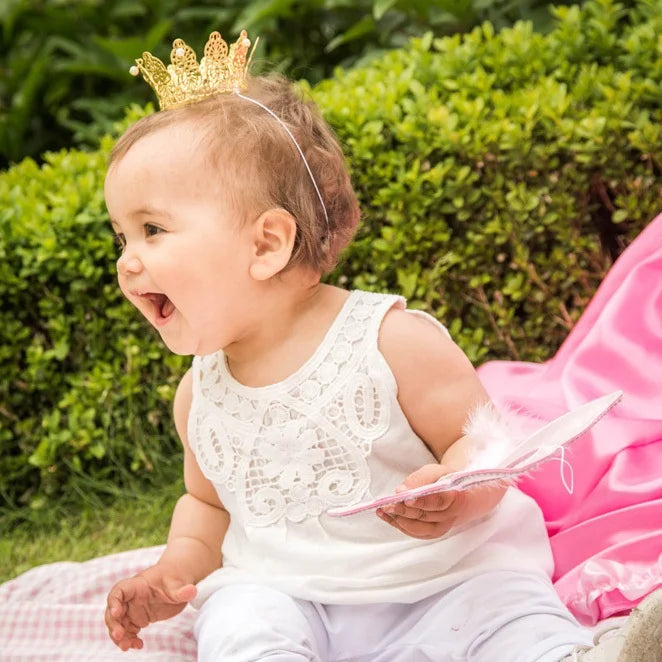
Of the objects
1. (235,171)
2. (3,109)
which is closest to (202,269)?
(235,171)

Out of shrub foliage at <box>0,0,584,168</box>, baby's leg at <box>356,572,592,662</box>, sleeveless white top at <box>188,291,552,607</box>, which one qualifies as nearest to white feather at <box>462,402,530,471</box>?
sleeveless white top at <box>188,291,552,607</box>

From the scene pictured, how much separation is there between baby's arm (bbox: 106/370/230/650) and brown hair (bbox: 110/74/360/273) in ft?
1.57

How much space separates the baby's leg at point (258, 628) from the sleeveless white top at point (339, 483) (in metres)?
0.04

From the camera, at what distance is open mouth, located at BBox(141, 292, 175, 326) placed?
2156 millimetres

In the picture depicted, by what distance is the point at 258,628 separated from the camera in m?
2.00

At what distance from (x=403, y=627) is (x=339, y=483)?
0.30 metres

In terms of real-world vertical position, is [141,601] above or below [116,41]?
below

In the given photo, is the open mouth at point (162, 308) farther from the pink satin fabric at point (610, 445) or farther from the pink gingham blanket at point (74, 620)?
the pink satin fabric at point (610, 445)

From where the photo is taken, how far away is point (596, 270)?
351 centimetres

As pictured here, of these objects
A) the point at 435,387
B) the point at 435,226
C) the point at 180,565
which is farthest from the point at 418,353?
the point at 435,226

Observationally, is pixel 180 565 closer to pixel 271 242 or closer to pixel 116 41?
pixel 271 242

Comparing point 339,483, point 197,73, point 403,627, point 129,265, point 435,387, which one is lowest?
point 403,627

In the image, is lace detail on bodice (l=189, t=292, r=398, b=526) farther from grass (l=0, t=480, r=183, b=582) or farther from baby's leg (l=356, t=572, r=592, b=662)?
grass (l=0, t=480, r=183, b=582)

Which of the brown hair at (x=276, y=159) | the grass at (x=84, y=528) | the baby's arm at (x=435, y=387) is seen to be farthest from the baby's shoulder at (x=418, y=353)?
the grass at (x=84, y=528)
